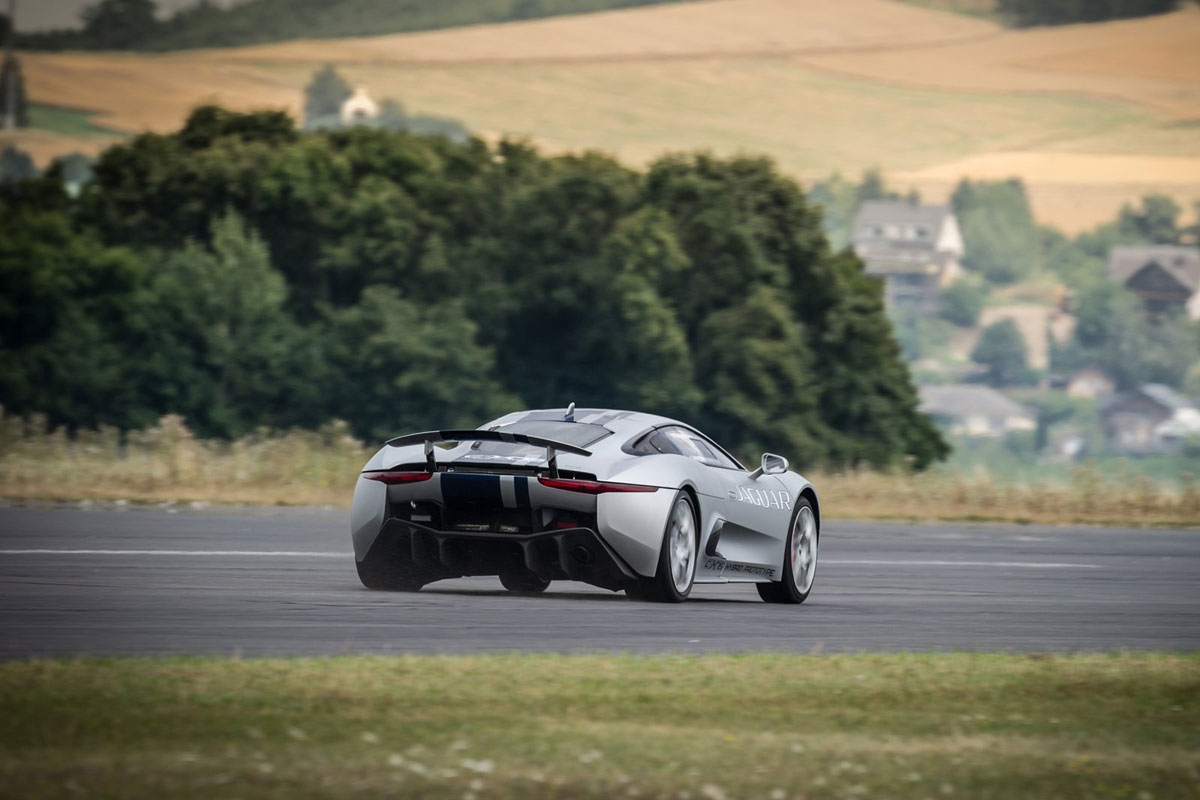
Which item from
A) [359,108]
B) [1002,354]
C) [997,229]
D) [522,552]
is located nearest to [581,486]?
[522,552]

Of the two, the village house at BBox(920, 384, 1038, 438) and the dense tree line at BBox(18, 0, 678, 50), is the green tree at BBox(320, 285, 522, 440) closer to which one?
the dense tree line at BBox(18, 0, 678, 50)

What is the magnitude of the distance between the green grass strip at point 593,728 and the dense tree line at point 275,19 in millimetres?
127867

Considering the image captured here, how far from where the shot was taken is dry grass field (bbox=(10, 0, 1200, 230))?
150 metres

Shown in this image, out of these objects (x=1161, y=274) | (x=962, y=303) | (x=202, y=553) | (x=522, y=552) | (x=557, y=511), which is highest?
(x=557, y=511)

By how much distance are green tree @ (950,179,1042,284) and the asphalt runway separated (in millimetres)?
147492

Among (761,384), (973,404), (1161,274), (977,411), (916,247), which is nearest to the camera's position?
(761,384)

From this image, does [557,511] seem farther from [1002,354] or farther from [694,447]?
[1002,354]

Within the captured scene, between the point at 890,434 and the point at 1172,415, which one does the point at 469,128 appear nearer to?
the point at 1172,415

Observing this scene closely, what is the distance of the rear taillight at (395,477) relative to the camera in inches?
547

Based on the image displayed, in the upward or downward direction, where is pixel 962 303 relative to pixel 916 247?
downward

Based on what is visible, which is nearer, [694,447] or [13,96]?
[694,447]

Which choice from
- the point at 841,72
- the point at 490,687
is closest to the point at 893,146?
the point at 841,72

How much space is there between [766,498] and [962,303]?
166646 mm

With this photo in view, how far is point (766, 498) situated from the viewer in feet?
50.3
